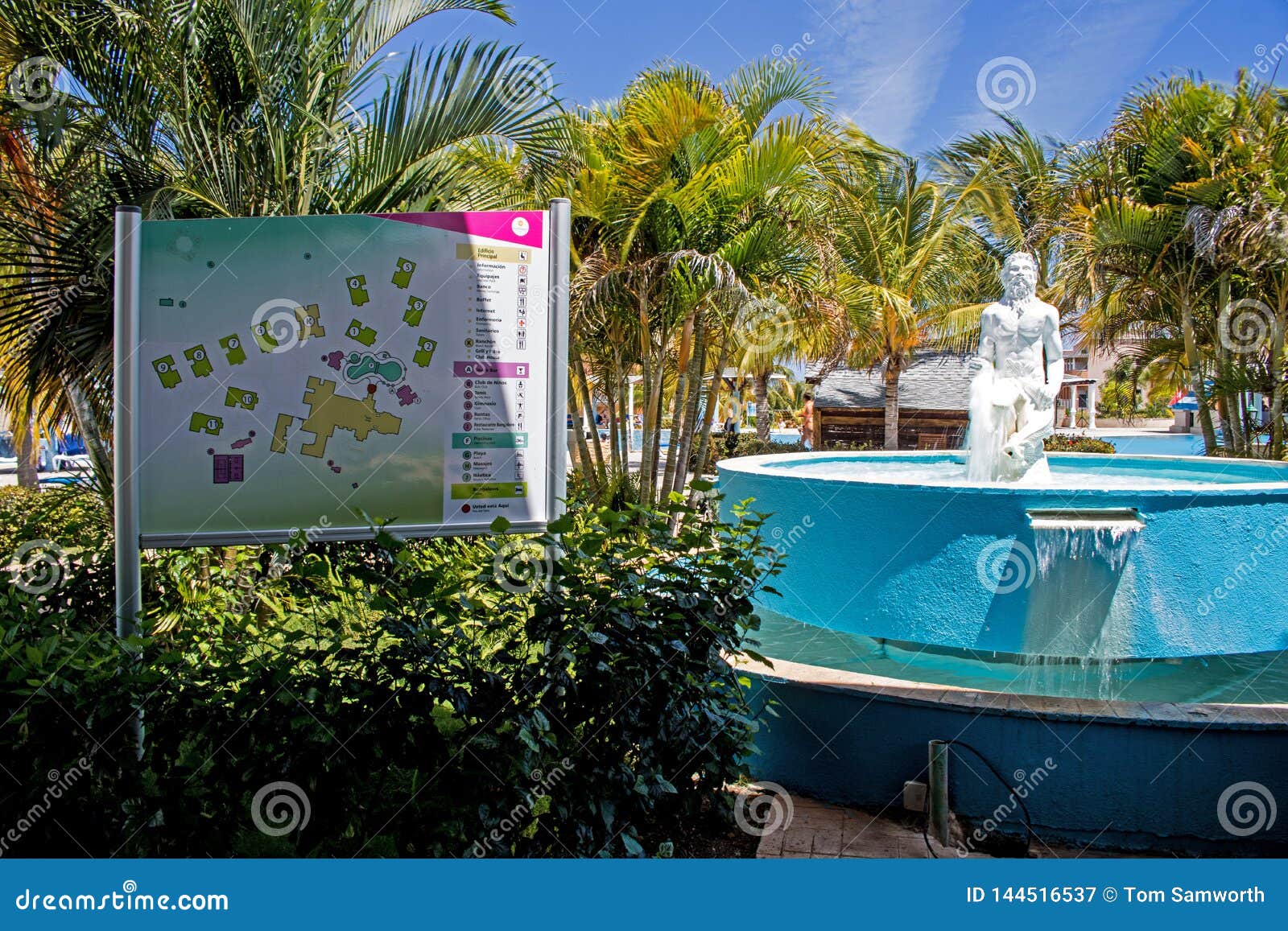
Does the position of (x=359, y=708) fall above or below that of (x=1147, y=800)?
above

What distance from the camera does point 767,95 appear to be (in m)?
12.4

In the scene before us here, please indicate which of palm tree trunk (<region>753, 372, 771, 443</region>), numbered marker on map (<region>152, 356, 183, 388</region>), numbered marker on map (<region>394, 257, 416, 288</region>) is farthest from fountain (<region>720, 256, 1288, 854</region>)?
palm tree trunk (<region>753, 372, 771, 443</region>)

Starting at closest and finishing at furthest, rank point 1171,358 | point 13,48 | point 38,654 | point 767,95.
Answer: point 38,654 < point 13,48 < point 767,95 < point 1171,358

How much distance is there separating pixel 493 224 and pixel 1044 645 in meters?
3.97

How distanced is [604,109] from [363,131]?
8462 millimetres

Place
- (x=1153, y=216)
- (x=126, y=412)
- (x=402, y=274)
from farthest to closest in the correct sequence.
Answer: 1. (x=1153, y=216)
2. (x=402, y=274)
3. (x=126, y=412)

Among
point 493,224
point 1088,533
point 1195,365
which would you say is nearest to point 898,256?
point 1195,365

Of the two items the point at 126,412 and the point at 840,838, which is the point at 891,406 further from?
the point at 126,412

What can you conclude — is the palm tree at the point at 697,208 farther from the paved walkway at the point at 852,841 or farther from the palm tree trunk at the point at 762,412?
the palm tree trunk at the point at 762,412

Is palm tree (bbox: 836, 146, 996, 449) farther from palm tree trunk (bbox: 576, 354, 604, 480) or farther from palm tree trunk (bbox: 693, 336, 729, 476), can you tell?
palm tree trunk (bbox: 576, 354, 604, 480)

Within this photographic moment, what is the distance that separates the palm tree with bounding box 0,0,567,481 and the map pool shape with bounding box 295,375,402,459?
8.45 feet

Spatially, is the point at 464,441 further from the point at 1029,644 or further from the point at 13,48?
the point at 13,48

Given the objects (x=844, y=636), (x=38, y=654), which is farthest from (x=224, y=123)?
(x=844, y=636)

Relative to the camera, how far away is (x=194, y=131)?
5.75 metres
